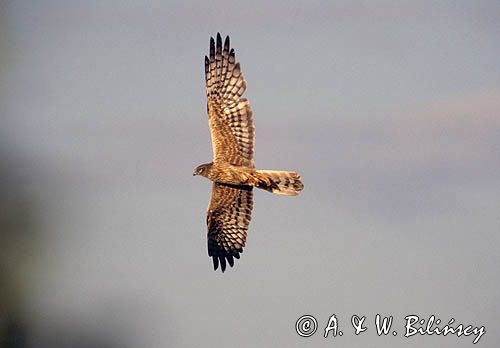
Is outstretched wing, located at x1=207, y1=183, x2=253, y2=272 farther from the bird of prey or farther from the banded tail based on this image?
the banded tail

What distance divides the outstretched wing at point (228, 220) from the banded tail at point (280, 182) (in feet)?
3.09

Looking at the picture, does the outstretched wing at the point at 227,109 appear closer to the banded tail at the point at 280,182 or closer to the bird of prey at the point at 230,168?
the bird of prey at the point at 230,168

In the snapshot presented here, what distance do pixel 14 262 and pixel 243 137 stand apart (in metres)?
9.32

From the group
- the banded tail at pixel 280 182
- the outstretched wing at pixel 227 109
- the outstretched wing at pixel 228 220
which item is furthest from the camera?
the outstretched wing at pixel 228 220

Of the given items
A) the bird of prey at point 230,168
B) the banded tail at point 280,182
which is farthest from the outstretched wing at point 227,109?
the banded tail at point 280,182

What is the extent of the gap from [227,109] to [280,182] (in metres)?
2.02

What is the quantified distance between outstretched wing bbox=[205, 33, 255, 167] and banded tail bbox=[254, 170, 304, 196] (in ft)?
2.00

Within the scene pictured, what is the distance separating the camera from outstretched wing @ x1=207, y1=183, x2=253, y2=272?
32219mm

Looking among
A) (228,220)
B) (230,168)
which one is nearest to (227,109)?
(230,168)

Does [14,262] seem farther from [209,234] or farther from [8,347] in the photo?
[209,234]

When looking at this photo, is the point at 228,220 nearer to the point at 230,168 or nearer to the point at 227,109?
the point at 230,168

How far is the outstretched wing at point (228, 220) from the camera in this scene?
32219 mm

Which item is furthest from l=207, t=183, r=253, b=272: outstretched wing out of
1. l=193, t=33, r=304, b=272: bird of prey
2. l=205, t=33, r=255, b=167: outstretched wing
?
l=205, t=33, r=255, b=167: outstretched wing

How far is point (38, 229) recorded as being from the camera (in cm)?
3984
